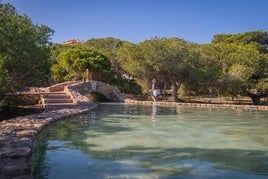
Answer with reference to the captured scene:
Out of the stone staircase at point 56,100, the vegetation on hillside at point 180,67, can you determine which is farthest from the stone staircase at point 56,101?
the vegetation on hillside at point 180,67

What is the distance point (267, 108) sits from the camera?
2055cm

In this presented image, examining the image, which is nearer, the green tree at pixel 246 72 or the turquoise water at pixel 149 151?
the turquoise water at pixel 149 151

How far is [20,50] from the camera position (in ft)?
47.2

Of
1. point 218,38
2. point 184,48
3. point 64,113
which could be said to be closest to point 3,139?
point 64,113

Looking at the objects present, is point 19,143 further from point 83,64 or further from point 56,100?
point 83,64

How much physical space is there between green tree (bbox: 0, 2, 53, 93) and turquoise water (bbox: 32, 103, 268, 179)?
4.06 metres

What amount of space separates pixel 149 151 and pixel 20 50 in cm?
878

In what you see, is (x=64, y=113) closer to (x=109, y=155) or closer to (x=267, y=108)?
(x=109, y=155)

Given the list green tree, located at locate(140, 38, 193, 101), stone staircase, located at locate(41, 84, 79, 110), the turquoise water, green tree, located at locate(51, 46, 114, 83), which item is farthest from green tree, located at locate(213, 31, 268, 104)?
the turquoise water

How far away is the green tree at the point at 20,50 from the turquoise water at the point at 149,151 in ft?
13.3

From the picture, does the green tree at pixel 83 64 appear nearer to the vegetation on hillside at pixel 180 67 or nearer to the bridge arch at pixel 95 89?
the vegetation on hillside at pixel 180 67

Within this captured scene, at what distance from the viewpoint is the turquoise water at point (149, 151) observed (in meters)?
6.09

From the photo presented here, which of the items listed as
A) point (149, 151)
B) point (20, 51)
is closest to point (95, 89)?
point (20, 51)

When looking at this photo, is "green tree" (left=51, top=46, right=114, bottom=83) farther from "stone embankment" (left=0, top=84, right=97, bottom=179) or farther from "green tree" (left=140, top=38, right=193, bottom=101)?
"stone embankment" (left=0, top=84, right=97, bottom=179)
